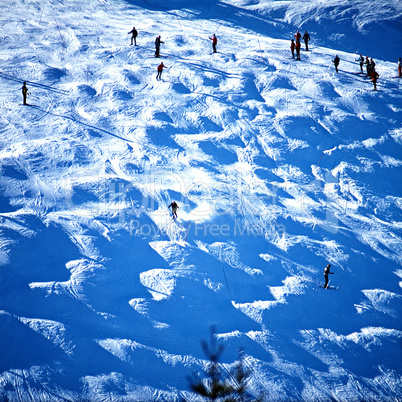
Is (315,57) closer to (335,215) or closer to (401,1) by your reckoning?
(401,1)

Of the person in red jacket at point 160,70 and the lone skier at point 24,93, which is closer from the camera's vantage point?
the lone skier at point 24,93

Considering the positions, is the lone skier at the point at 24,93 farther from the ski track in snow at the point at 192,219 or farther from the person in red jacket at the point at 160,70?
the person in red jacket at the point at 160,70

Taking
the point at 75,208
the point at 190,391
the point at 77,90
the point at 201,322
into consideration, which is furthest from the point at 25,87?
the point at 190,391

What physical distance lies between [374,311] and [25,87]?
19.7m

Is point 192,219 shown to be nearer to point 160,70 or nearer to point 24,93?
point 160,70

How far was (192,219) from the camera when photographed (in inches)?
760

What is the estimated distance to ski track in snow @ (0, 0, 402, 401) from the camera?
603 inches

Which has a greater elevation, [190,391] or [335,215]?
[335,215]

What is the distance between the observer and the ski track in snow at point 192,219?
15.3 metres

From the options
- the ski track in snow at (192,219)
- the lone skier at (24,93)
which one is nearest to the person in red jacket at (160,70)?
the ski track in snow at (192,219)

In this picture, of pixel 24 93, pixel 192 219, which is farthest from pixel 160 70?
pixel 192 219

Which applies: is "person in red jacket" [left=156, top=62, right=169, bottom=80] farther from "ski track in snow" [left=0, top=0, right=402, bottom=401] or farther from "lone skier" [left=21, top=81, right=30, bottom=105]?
"lone skier" [left=21, top=81, right=30, bottom=105]

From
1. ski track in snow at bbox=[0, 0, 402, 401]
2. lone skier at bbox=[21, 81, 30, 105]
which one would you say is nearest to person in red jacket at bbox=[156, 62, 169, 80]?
ski track in snow at bbox=[0, 0, 402, 401]

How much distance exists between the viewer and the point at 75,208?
19375mm
